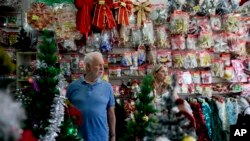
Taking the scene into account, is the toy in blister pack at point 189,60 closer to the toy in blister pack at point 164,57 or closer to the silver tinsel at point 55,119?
the toy in blister pack at point 164,57

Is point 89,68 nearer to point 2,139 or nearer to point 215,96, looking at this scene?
point 2,139

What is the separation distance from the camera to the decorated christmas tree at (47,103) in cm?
208

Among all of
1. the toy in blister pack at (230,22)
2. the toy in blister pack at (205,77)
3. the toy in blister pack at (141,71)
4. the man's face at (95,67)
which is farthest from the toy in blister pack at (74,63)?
the toy in blister pack at (230,22)

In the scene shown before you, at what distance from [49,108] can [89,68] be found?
3.62 feet

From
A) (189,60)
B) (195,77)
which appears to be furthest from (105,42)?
(195,77)

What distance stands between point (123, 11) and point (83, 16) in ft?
1.72

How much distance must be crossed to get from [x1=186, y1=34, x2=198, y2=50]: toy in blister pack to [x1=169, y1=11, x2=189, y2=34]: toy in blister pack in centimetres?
16

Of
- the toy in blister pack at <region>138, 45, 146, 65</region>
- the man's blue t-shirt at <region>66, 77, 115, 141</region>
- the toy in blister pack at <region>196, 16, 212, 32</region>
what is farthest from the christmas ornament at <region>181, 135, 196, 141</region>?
the toy in blister pack at <region>196, 16, 212, 32</region>

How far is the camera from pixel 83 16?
514 cm

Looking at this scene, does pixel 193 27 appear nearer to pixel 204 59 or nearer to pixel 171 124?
pixel 204 59

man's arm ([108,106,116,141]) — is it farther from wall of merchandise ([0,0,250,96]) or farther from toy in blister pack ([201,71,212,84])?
toy in blister pack ([201,71,212,84])

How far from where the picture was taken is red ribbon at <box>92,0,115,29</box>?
514 cm

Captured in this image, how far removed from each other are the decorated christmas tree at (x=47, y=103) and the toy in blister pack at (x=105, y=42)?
9.83 ft

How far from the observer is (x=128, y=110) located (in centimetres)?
505
